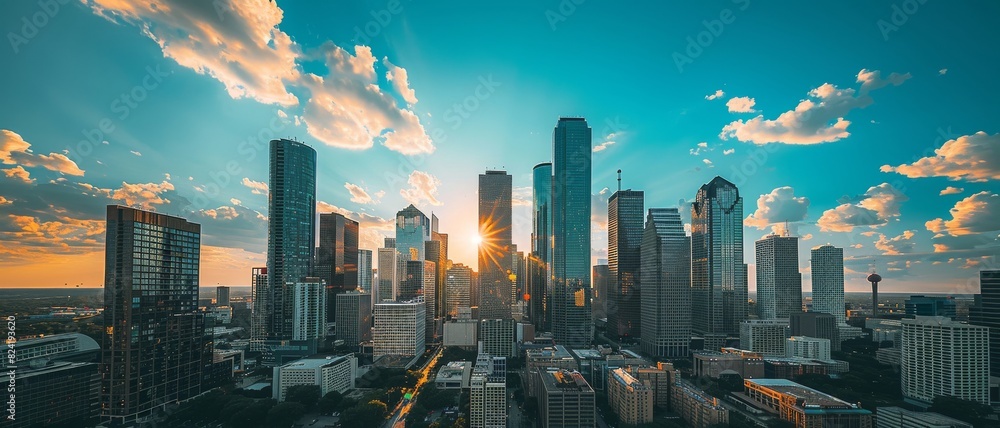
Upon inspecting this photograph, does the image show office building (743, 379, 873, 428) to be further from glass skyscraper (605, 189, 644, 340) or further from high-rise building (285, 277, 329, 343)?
high-rise building (285, 277, 329, 343)

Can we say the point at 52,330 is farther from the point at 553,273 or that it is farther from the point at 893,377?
the point at 893,377

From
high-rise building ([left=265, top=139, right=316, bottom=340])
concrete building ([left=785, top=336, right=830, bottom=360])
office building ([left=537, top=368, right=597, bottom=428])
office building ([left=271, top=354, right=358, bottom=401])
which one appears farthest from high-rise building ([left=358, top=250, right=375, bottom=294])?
concrete building ([left=785, top=336, right=830, bottom=360])

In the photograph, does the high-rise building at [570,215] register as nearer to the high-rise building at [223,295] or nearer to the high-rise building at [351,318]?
the high-rise building at [351,318]

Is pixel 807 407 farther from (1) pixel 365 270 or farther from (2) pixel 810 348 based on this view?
(1) pixel 365 270

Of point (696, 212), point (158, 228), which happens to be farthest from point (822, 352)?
point (158, 228)

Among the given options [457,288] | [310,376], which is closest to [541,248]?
[457,288]
